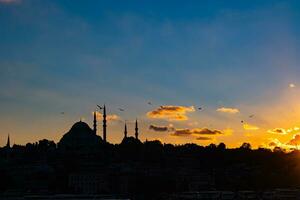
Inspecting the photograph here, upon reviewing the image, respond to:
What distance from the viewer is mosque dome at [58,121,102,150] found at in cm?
15075

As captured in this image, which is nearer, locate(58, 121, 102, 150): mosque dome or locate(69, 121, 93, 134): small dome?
locate(58, 121, 102, 150): mosque dome

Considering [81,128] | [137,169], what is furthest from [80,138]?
[137,169]

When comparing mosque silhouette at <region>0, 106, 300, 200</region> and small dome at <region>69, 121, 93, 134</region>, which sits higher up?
small dome at <region>69, 121, 93, 134</region>

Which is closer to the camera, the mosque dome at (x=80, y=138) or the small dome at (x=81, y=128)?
the mosque dome at (x=80, y=138)

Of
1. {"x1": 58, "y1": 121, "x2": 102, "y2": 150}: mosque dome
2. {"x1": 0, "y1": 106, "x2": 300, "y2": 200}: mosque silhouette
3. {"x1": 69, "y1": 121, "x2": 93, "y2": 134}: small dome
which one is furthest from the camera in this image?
{"x1": 69, "y1": 121, "x2": 93, "y2": 134}: small dome

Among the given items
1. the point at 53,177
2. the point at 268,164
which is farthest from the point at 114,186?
the point at 268,164

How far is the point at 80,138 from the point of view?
5940 inches

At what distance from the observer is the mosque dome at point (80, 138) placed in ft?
495

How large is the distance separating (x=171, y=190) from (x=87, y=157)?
127ft

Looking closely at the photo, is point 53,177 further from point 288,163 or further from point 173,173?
point 288,163

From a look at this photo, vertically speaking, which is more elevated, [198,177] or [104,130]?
[104,130]

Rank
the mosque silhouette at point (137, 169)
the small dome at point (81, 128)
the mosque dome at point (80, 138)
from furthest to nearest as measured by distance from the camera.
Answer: the small dome at point (81, 128) → the mosque dome at point (80, 138) → the mosque silhouette at point (137, 169)

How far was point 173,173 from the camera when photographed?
13212 centimetres

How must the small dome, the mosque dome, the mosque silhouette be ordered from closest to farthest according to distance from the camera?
the mosque silhouette, the mosque dome, the small dome
